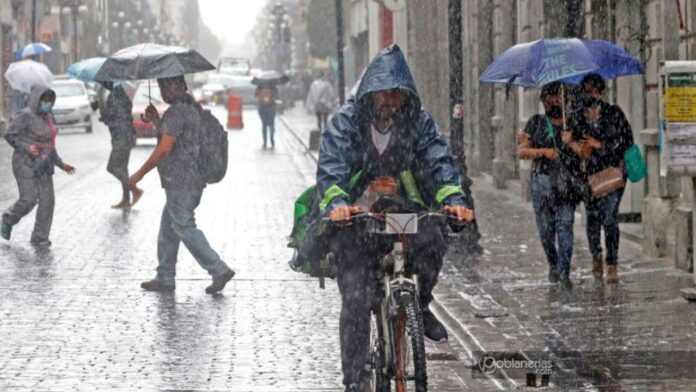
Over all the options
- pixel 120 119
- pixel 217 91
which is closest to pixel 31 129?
pixel 120 119

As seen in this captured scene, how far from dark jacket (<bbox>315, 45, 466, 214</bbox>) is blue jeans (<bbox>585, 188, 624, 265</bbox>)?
5254 mm

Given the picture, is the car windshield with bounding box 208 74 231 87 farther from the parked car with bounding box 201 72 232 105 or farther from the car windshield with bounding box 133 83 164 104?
the car windshield with bounding box 133 83 164 104

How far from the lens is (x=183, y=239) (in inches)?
497

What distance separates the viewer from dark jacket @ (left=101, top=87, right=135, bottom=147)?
850 inches

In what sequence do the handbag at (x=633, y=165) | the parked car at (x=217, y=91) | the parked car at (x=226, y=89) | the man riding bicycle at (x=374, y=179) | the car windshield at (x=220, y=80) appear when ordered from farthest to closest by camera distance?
1. the car windshield at (x=220, y=80)
2. the parked car at (x=217, y=91)
3. the parked car at (x=226, y=89)
4. the handbag at (x=633, y=165)
5. the man riding bicycle at (x=374, y=179)

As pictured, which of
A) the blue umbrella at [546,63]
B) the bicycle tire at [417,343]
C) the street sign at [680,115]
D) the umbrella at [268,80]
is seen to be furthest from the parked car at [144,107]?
the bicycle tire at [417,343]

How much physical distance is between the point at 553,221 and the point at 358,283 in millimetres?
5451

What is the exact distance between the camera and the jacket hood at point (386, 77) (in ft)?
23.6

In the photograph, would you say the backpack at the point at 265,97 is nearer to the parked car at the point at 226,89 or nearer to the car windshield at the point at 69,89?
the car windshield at the point at 69,89

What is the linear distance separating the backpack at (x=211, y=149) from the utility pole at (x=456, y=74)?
3.66 metres

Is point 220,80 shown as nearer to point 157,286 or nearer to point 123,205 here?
point 123,205

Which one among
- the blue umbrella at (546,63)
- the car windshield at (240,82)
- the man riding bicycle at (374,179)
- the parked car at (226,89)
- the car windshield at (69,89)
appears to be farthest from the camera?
the car windshield at (240,82)

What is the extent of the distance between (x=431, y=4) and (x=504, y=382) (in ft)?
82.4

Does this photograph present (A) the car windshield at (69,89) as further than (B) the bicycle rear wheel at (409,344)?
Yes
